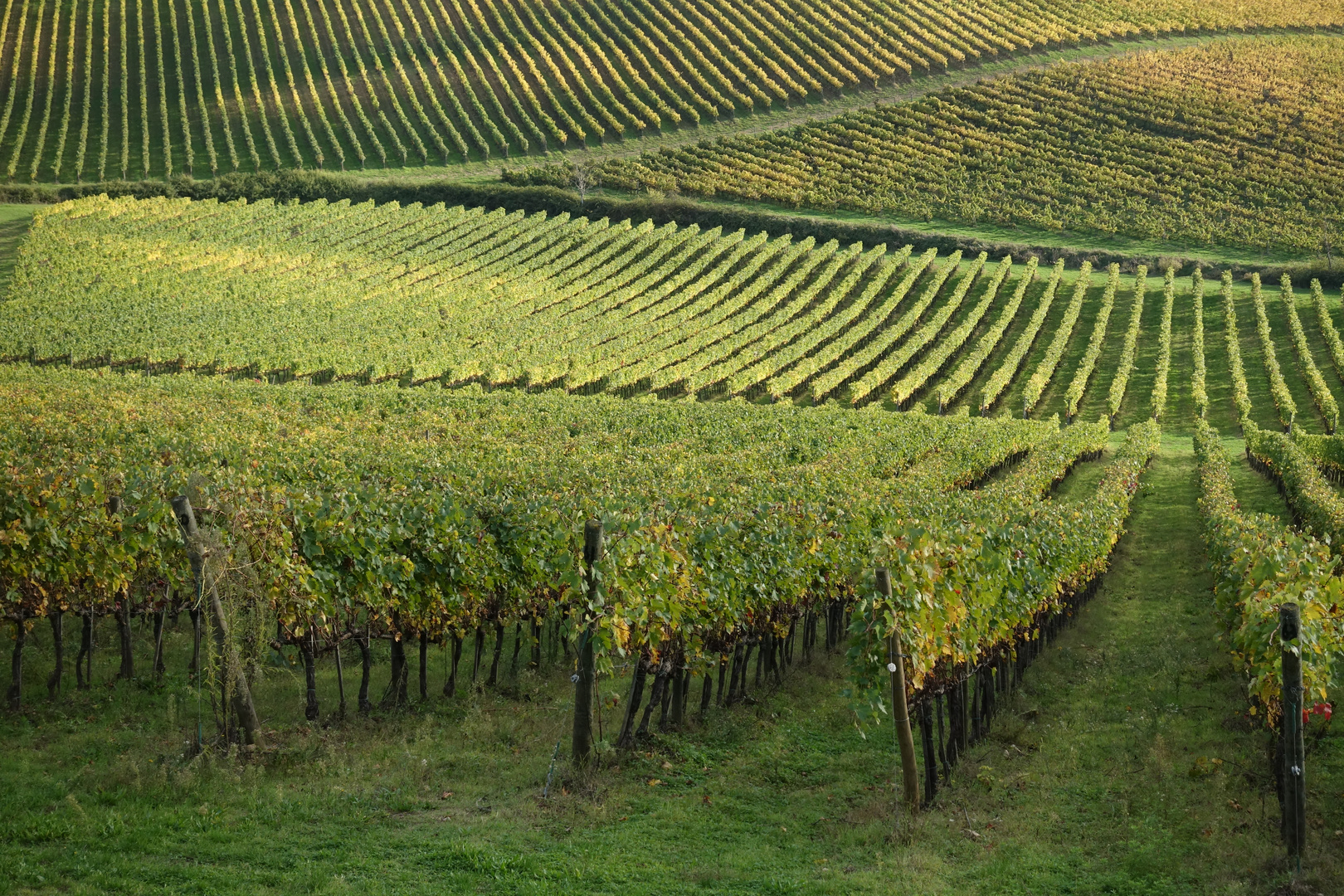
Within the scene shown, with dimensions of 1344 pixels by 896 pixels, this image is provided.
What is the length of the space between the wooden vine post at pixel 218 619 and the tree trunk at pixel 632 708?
4419 mm

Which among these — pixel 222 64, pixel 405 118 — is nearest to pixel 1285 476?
pixel 405 118

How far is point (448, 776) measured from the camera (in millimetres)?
12836

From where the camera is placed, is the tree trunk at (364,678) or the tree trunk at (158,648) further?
the tree trunk at (158,648)

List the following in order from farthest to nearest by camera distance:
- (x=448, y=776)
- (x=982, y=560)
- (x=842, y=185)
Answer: (x=842, y=185), (x=982, y=560), (x=448, y=776)

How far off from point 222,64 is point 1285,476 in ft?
370

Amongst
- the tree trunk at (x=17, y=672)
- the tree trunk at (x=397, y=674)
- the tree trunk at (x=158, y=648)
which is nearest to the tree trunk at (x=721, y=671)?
the tree trunk at (x=397, y=674)

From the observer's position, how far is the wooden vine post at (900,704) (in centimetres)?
1149

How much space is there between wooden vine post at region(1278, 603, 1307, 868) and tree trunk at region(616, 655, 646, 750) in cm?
725

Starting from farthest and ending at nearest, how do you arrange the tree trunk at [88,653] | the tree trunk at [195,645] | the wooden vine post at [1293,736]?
the tree trunk at [88,653]
the tree trunk at [195,645]
the wooden vine post at [1293,736]

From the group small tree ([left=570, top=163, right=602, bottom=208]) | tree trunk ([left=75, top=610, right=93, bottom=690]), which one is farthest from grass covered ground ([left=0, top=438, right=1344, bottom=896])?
small tree ([left=570, top=163, right=602, bottom=208])

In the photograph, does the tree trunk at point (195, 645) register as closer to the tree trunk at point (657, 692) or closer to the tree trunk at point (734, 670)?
the tree trunk at point (657, 692)

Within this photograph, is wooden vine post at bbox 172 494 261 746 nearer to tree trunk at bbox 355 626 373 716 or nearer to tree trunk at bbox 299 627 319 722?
tree trunk at bbox 299 627 319 722

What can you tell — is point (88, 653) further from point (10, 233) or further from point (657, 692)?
point (10, 233)

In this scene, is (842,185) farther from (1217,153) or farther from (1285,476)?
(1285,476)
